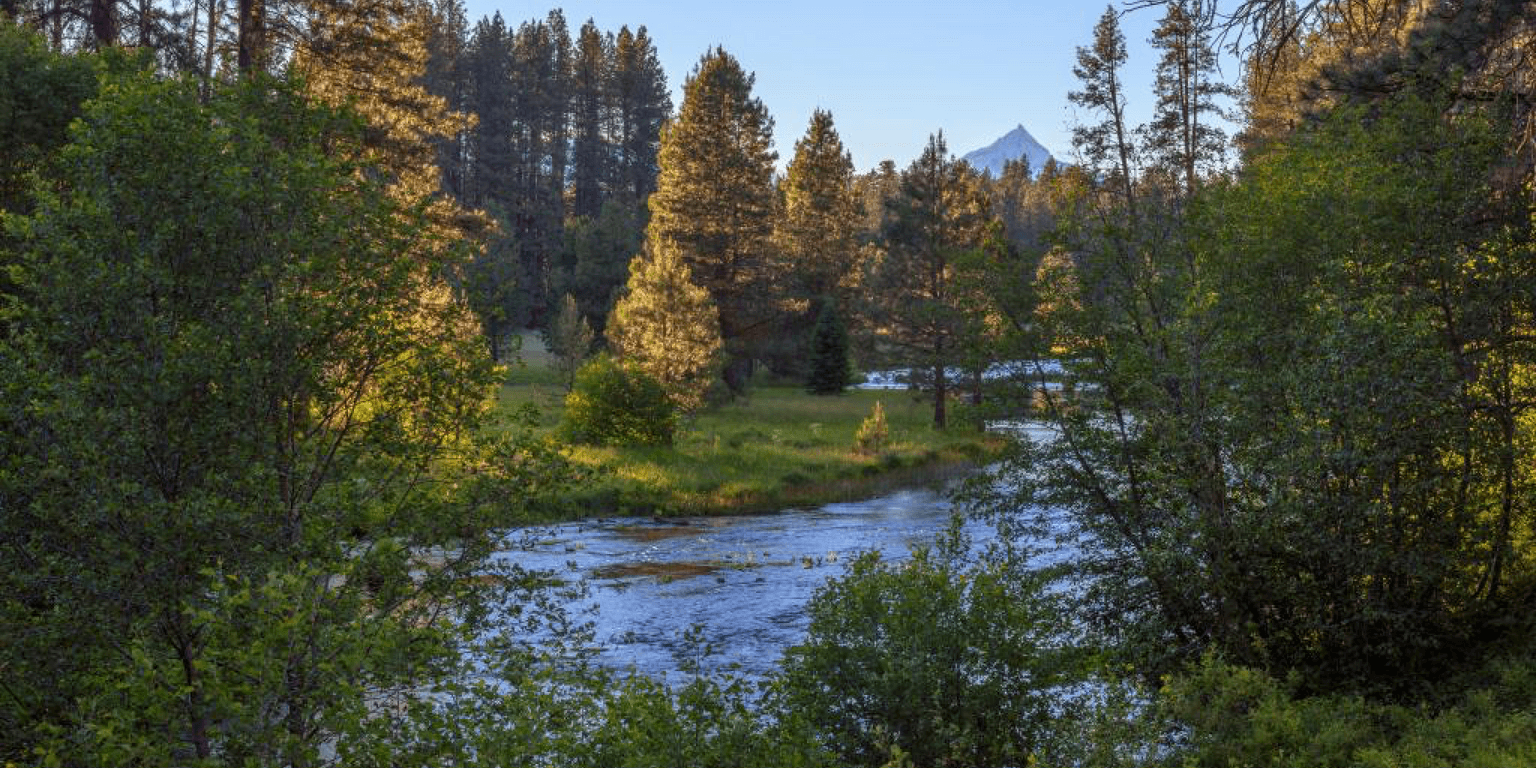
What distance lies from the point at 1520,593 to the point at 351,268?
14182 mm

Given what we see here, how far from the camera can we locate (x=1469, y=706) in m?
10.5

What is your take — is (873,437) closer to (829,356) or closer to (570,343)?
(570,343)

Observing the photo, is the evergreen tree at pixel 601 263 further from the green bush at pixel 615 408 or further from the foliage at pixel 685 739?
the foliage at pixel 685 739

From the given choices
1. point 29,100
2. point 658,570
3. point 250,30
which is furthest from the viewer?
point 250,30

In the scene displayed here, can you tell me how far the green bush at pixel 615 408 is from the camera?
32.0m

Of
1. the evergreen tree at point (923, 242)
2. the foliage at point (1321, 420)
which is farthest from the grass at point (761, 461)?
the foliage at point (1321, 420)

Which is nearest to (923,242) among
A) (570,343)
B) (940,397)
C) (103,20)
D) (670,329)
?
(940,397)

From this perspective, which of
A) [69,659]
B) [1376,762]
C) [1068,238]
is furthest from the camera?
[1068,238]

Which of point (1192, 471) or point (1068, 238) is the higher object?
point (1068, 238)

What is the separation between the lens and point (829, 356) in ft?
177

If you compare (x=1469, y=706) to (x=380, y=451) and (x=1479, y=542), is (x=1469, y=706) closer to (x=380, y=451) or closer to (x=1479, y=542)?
(x=1479, y=542)

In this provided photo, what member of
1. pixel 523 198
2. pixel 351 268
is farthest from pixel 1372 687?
pixel 523 198

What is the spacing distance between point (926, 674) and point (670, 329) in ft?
94.7

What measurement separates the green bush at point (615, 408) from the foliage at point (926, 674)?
73.9 feet
